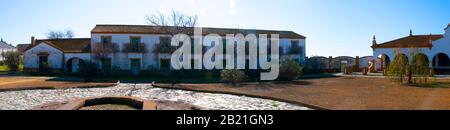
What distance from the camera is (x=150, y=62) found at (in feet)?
106

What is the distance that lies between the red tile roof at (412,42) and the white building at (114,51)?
21006 mm

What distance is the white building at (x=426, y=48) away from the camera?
29.9m

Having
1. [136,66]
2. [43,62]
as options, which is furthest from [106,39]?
[43,62]

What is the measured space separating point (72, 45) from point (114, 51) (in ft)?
19.3

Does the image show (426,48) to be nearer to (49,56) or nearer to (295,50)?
(295,50)

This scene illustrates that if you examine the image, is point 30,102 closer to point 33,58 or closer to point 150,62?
point 150,62

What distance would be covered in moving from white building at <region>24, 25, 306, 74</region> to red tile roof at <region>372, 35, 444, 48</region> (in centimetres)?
2101

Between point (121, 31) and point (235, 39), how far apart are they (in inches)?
436

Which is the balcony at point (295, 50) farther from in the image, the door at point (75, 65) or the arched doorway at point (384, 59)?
the door at point (75, 65)

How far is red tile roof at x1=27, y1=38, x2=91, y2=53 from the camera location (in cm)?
3175

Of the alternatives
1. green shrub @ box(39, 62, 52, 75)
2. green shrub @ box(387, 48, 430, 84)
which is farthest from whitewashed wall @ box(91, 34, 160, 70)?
green shrub @ box(387, 48, 430, 84)

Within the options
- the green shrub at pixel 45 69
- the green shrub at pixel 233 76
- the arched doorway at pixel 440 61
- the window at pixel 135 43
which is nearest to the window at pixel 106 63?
the window at pixel 135 43
